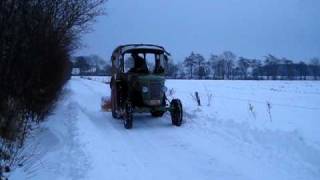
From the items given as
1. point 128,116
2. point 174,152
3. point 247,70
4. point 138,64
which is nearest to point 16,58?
point 174,152

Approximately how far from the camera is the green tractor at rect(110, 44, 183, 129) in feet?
45.9

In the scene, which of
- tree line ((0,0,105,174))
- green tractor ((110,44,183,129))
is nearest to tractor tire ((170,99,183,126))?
green tractor ((110,44,183,129))

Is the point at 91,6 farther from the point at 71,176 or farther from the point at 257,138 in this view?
the point at 71,176

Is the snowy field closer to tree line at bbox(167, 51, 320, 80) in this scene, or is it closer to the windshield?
the windshield

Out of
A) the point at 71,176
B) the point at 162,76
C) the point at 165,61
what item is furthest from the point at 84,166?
the point at 165,61

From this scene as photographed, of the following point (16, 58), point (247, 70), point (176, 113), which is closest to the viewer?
point (16, 58)

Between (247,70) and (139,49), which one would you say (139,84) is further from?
(247,70)

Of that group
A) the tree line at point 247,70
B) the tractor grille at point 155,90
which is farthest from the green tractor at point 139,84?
the tree line at point 247,70

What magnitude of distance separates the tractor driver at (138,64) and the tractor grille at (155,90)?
1231mm

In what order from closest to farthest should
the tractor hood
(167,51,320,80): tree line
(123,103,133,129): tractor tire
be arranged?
(123,103,133,129): tractor tire, the tractor hood, (167,51,320,80): tree line

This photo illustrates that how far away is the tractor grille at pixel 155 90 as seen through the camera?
13992mm

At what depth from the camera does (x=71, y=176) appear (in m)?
7.44

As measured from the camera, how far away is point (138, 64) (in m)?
15.4

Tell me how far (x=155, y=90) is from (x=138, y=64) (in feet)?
5.57
